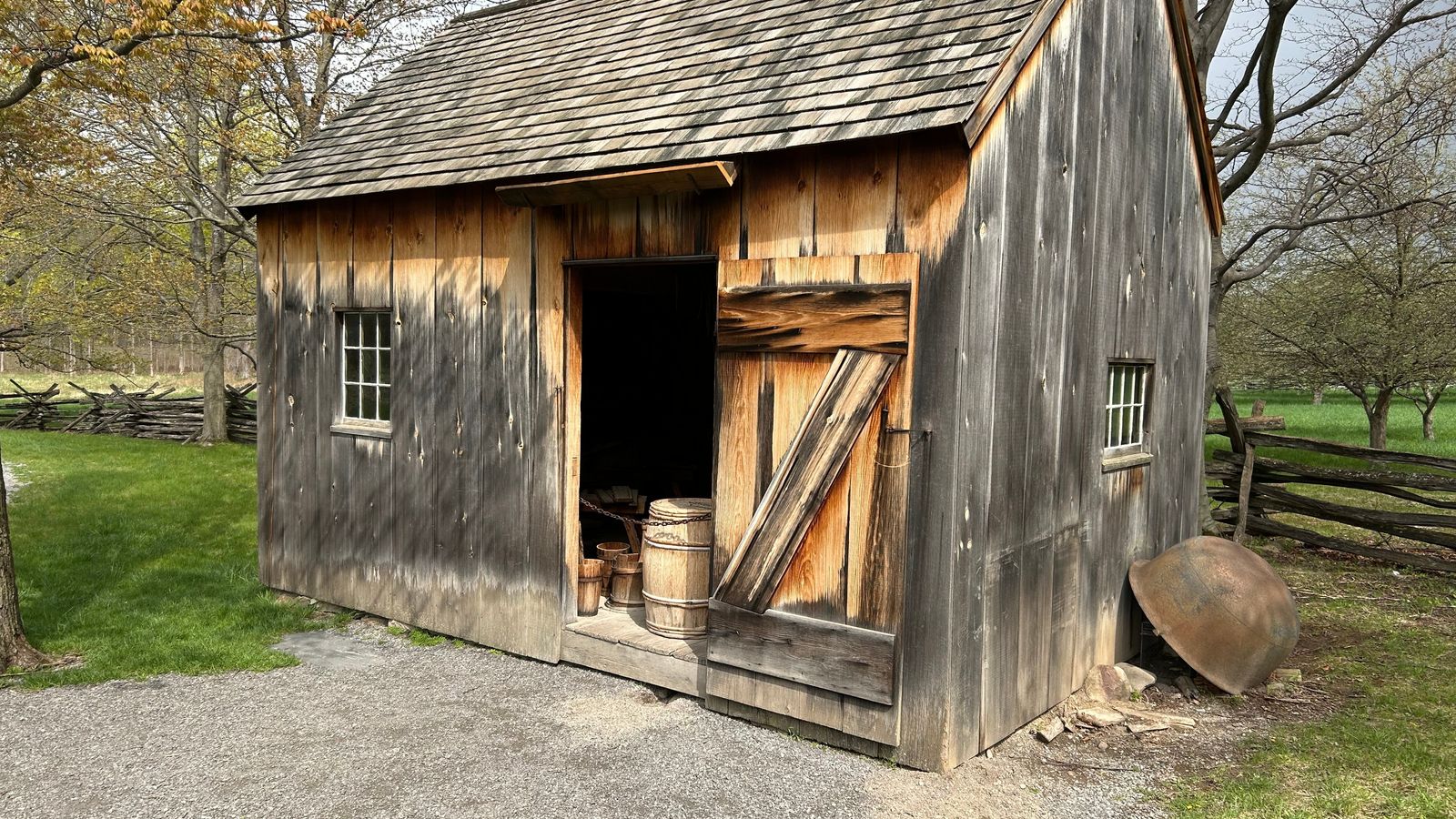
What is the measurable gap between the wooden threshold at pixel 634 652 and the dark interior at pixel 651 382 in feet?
9.28

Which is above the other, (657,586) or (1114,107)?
(1114,107)

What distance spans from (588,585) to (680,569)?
1004 millimetres

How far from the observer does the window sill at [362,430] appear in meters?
7.56

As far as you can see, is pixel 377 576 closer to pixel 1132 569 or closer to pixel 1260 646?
pixel 1132 569

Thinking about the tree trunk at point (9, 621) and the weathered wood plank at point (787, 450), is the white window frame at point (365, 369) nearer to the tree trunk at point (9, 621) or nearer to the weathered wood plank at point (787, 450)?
the tree trunk at point (9, 621)

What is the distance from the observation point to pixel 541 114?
709cm

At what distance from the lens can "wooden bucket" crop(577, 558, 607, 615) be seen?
6.86 meters

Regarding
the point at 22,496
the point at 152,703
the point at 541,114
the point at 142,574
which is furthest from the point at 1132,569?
the point at 22,496

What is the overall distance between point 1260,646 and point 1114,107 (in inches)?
140

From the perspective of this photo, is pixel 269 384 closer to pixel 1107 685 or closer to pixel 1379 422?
pixel 1107 685

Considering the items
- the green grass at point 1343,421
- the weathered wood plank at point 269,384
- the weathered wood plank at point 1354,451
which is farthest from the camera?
the green grass at point 1343,421

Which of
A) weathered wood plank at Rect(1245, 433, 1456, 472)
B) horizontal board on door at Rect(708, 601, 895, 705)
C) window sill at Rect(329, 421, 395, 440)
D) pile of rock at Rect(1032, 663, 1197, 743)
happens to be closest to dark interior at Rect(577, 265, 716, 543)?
window sill at Rect(329, 421, 395, 440)

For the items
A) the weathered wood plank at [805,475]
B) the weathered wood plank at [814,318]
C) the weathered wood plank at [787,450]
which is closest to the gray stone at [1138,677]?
the weathered wood plank at [787,450]

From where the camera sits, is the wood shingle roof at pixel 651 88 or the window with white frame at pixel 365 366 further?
the window with white frame at pixel 365 366
